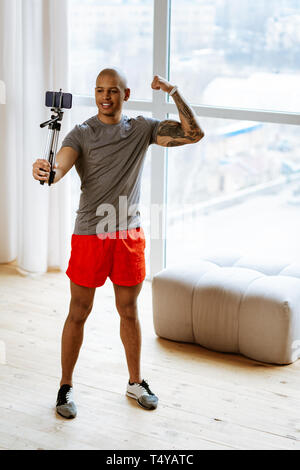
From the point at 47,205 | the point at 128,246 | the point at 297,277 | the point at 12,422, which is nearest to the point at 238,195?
the point at 297,277

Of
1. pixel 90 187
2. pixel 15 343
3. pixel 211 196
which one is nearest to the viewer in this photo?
pixel 90 187

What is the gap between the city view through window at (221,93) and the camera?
3697mm

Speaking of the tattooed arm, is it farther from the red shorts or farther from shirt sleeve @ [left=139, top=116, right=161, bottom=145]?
the red shorts

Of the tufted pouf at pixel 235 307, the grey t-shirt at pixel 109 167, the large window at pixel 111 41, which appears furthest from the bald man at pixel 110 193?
the large window at pixel 111 41

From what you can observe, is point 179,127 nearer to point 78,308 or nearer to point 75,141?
point 75,141

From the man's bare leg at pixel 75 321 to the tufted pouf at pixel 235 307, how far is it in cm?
68

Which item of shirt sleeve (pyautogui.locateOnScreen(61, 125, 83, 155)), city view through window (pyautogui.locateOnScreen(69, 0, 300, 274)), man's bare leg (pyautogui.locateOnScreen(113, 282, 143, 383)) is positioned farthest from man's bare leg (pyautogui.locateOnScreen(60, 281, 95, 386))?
city view through window (pyautogui.locateOnScreen(69, 0, 300, 274))

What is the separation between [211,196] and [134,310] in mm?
1408

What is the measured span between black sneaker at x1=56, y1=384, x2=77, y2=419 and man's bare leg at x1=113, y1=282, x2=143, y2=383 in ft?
0.85

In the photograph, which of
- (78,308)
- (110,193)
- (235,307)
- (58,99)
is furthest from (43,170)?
(235,307)

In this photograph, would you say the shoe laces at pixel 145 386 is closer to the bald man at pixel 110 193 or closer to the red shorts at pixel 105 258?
the bald man at pixel 110 193
